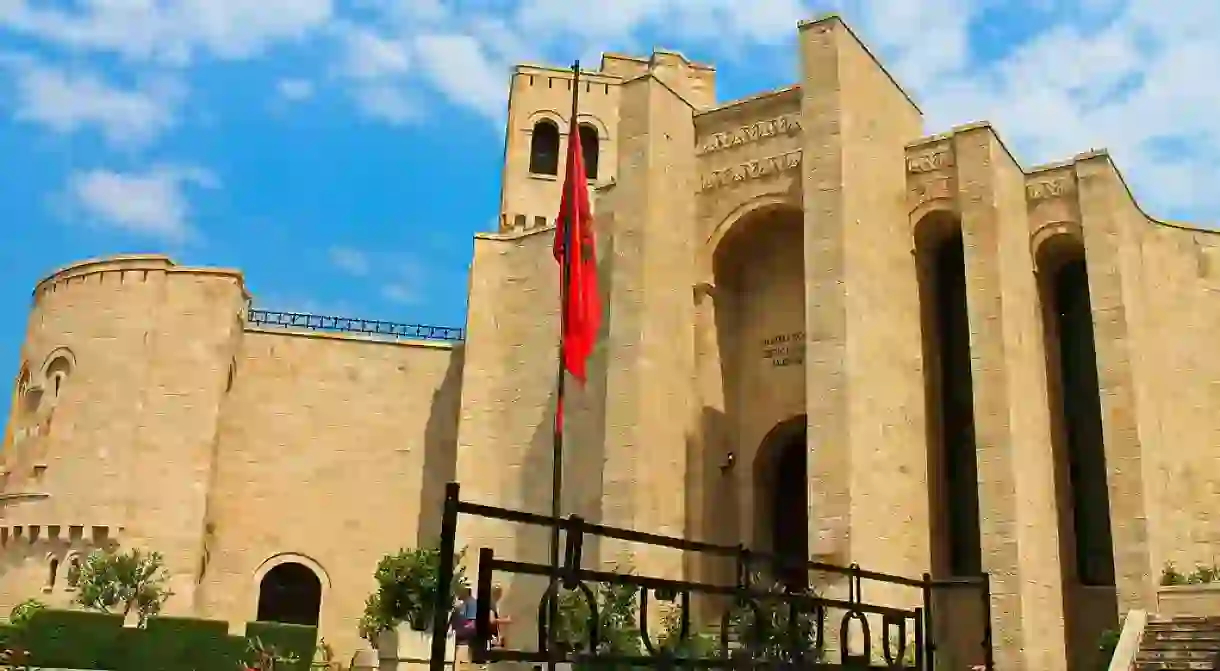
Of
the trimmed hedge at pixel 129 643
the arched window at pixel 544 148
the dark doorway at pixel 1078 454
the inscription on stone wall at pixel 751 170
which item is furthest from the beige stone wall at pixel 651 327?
the arched window at pixel 544 148

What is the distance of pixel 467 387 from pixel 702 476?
5726 millimetres

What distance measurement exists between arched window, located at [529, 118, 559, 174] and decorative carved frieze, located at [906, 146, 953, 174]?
14.2 meters

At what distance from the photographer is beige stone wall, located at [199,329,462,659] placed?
21.9 m

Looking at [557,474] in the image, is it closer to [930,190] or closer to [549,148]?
[930,190]

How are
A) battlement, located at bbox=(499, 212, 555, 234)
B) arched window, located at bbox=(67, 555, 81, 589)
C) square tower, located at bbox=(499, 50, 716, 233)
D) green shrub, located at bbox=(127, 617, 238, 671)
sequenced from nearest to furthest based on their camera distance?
1. green shrub, located at bbox=(127, 617, 238, 671)
2. arched window, located at bbox=(67, 555, 81, 589)
3. battlement, located at bbox=(499, 212, 555, 234)
4. square tower, located at bbox=(499, 50, 716, 233)

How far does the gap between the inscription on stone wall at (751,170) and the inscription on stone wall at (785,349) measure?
8.53 ft

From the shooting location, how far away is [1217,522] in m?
16.8

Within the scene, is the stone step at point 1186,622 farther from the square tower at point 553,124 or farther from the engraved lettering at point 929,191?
the square tower at point 553,124

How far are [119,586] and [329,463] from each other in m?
4.79

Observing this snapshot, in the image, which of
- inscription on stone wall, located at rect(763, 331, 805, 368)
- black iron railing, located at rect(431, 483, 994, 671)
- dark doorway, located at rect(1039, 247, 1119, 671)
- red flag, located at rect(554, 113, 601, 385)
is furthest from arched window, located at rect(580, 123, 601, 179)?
black iron railing, located at rect(431, 483, 994, 671)

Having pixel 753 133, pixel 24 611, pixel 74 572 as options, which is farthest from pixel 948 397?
pixel 24 611

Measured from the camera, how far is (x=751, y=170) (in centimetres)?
1688

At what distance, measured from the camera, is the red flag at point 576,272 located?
9695mm

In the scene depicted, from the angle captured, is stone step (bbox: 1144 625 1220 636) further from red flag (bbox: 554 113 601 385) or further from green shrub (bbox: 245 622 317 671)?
green shrub (bbox: 245 622 317 671)
